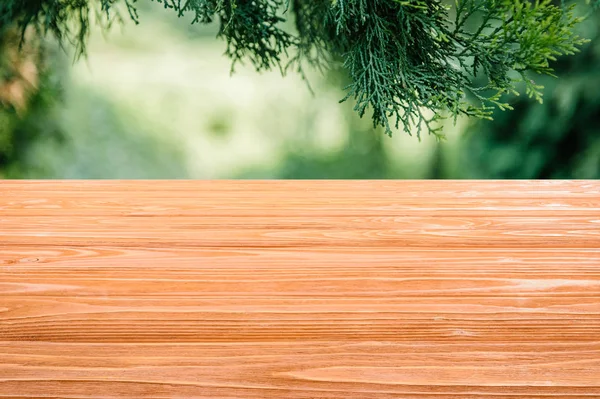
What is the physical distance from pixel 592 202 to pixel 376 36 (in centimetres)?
76

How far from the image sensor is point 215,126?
1793 mm

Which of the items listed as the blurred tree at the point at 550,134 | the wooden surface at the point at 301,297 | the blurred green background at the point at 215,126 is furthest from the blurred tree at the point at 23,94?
the blurred tree at the point at 550,134

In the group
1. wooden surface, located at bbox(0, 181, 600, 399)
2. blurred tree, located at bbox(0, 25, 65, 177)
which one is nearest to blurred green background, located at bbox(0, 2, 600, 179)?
blurred tree, located at bbox(0, 25, 65, 177)

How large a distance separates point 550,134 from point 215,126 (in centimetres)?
116

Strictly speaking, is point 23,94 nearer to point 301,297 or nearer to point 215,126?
point 215,126

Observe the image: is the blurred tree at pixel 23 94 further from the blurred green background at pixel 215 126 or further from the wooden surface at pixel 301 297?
the wooden surface at pixel 301 297

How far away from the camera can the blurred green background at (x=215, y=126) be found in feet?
5.73

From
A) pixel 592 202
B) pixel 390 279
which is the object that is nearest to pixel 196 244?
pixel 390 279

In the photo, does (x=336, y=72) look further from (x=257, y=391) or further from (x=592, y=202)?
(x=257, y=391)

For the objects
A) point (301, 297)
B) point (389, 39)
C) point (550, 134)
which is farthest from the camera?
point (550, 134)

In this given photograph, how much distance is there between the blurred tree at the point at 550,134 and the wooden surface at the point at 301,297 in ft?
2.06

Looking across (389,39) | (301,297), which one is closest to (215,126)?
(389,39)

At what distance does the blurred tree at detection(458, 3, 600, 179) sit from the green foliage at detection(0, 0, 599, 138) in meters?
0.12

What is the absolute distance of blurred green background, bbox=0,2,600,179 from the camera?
1745 millimetres
